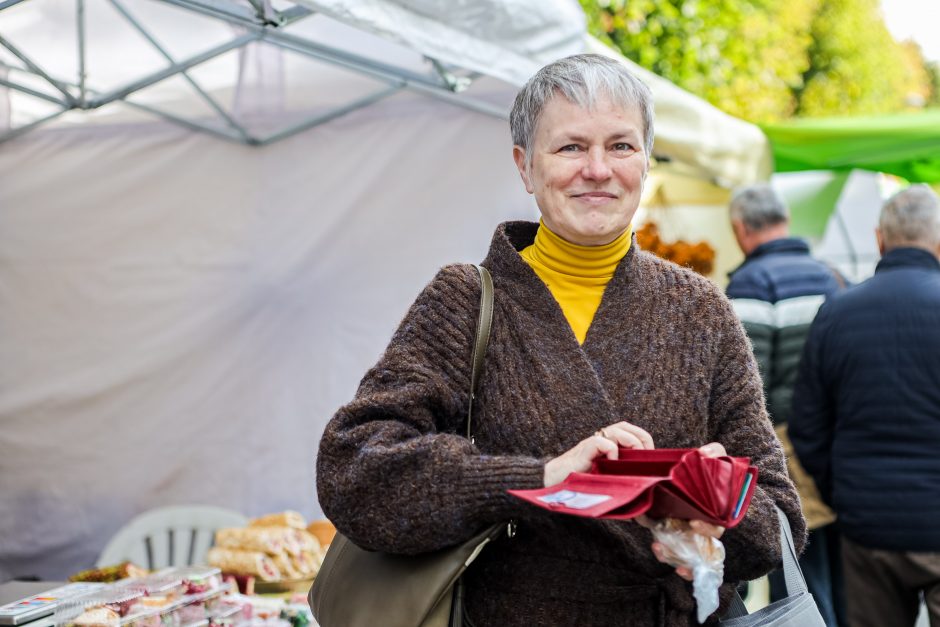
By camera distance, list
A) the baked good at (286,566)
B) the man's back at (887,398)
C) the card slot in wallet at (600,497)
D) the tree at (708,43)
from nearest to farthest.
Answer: the card slot in wallet at (600,497)
the man's back at (887,398)
the baked good at (286,566)
the tree at (708,43)

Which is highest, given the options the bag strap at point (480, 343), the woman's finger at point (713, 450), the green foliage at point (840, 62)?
the green foliage at point (840, 62)

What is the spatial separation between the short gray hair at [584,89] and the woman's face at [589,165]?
0.04 feet

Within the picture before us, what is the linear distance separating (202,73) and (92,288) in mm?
1155

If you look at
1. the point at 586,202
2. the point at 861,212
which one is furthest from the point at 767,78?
the point at 586,202

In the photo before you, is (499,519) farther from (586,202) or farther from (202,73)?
(202,73)

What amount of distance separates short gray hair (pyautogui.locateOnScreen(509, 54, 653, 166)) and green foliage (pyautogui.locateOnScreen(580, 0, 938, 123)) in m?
7.93

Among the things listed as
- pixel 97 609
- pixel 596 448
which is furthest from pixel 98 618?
pixel 596 448

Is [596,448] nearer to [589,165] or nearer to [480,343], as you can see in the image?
[480,343]

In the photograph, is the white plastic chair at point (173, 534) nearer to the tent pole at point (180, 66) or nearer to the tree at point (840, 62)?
the tent pole at point (180, 66)

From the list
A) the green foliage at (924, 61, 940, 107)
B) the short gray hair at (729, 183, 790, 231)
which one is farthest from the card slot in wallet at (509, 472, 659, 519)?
the green foliage at (924, 61, 940, 107)

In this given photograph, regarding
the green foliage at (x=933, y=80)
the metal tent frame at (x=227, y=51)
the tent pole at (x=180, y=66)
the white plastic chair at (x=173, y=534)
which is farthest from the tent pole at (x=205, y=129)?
the green foliage at (x=933, y=80)

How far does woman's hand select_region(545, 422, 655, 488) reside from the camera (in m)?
1.46

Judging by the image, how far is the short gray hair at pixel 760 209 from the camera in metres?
5.09

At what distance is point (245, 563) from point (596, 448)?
8.82ft
